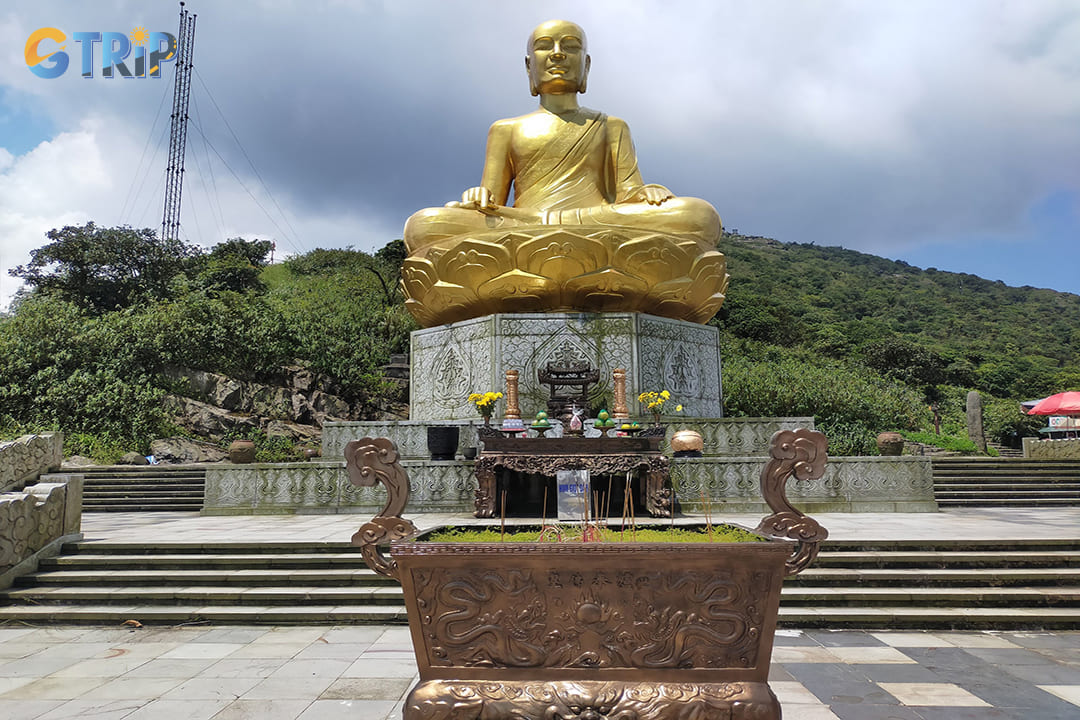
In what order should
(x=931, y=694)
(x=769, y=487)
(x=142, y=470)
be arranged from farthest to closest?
(x=142, y=470) < (x=931, y=694) < (x=769, y=487)

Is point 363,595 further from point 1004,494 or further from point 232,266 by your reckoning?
point 232,266

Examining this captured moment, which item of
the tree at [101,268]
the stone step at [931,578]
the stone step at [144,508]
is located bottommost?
the stone step at [144,508]

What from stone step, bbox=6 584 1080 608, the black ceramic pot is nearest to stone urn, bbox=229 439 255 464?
the black ceramic pot

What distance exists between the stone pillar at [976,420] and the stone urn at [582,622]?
19.1m

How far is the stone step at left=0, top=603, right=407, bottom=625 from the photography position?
14.4 feet

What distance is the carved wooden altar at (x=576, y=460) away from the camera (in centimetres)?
667

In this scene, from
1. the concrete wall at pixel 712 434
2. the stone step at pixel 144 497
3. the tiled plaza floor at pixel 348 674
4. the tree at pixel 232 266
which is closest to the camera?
the tiled plaza floor at pixel 348 674

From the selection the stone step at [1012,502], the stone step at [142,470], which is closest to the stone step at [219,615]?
the stone step at [142,470]

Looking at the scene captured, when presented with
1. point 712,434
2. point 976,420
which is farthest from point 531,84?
point 976,420

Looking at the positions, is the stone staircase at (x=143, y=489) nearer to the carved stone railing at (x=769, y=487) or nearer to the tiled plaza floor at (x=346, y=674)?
the tiled plaza floor at (x=346, y=674)

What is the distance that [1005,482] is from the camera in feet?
36.3

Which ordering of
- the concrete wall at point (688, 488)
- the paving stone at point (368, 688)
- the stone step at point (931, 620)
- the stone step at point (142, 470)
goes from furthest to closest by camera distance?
the stone step at point (142, 470) → the concrete wall at point (688, 488) → the stone step at point (931, 620) → the paving stone at point (368, 688)

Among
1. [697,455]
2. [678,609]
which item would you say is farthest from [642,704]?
[697,455]

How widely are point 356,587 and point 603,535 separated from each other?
272 centimetres
